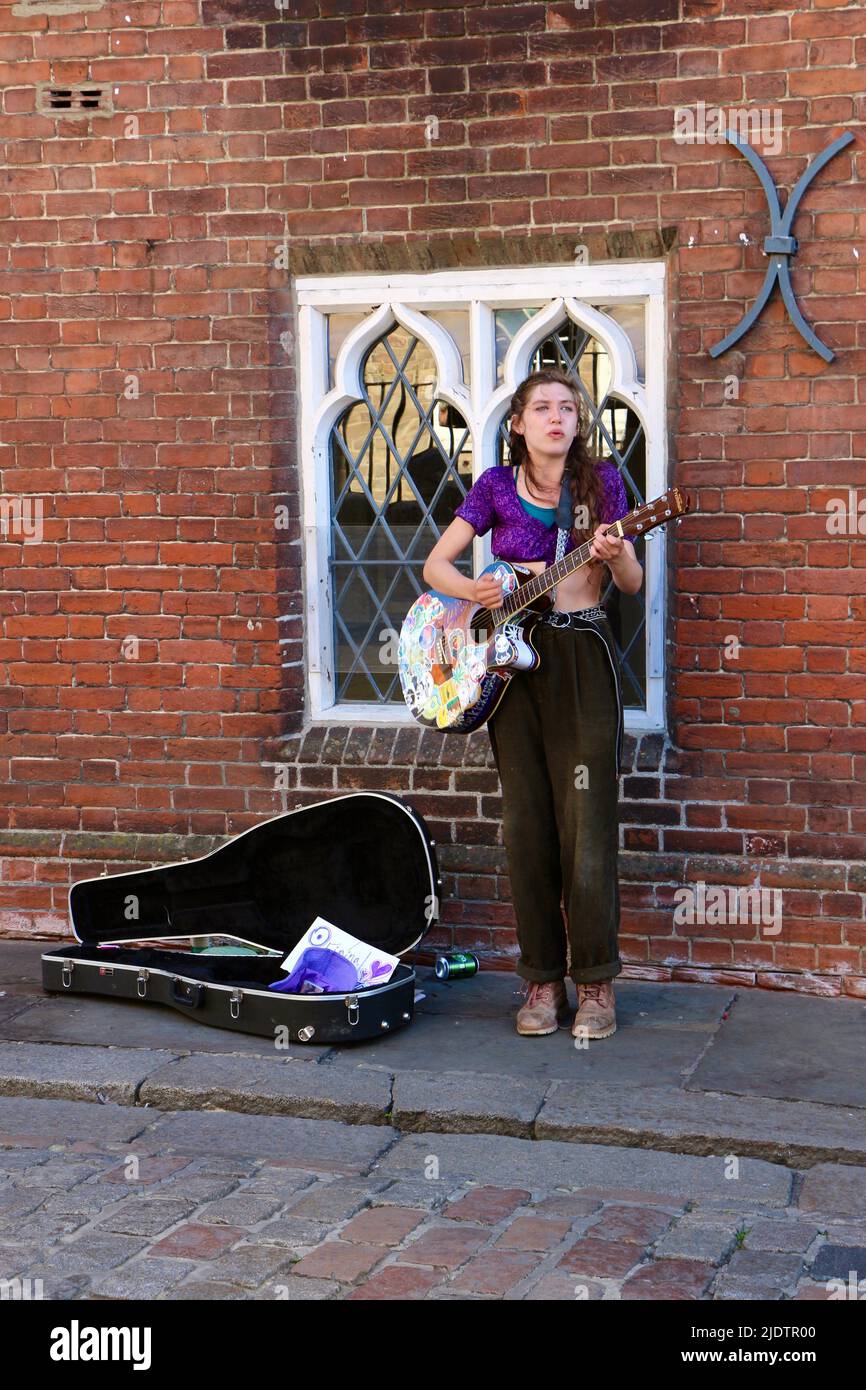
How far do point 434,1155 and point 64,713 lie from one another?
2.99 metres

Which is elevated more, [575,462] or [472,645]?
[575,462]

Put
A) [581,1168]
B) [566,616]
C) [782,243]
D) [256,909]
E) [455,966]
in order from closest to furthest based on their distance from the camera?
[581,1168]
[566,616]
[782,243]
[455,966]
[256,909]

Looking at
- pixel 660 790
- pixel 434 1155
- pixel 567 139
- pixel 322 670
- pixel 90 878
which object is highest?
pixel 567 139

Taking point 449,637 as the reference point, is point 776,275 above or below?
above

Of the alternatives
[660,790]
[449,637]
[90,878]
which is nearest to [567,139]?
[449,637]

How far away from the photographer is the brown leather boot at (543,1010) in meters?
5.66

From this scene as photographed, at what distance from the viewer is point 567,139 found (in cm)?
613

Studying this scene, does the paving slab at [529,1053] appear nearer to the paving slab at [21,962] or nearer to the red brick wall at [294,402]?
the red brick wall at [294,402]

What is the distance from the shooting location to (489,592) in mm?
5379

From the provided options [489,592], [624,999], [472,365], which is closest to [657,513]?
[489,592]

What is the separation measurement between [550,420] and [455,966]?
2.10m

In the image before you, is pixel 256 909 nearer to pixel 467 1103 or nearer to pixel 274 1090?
pixel 274 1090

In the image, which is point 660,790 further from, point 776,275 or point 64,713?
point 64,713

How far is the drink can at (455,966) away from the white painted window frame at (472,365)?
3.40 feet
